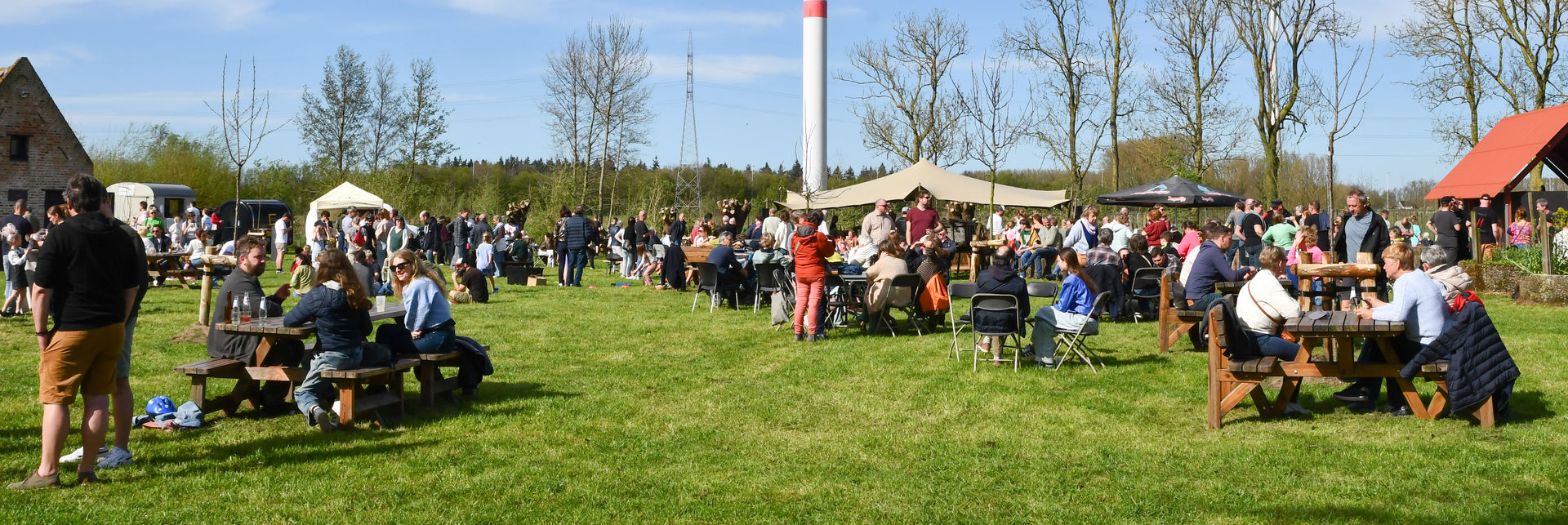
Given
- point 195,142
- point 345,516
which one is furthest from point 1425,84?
point 195,142

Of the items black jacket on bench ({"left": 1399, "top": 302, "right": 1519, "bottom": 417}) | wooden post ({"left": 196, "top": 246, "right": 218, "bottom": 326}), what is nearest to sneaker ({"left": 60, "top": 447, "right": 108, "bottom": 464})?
wooden post ({"left": 196, "top": 246, "right": 218, "bottom": 326})

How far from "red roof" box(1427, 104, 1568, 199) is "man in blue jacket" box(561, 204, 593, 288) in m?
15.3

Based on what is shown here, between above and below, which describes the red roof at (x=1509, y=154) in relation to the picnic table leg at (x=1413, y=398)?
above

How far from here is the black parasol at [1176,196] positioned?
67.6 feet

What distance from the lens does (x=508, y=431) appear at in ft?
22.2

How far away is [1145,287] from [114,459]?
9826 millimetres

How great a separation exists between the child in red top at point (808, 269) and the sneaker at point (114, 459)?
6.23m

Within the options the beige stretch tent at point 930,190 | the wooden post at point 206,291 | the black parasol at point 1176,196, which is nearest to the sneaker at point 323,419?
the wooden post at point 206,291

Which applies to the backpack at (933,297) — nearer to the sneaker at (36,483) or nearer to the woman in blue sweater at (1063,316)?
the woman in blue sweater at (1063,316)

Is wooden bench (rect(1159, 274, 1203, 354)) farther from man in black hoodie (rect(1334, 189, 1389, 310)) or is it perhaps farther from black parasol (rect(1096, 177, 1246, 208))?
black parasol (rect(1096, 177, 1246, 208))

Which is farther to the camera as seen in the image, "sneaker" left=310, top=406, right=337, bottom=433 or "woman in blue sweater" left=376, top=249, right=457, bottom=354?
"woman in blue sweater" left=376, top=249, right=457, bottom=354

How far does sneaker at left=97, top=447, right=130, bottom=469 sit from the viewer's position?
570 centimetres

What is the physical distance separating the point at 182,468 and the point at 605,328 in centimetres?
685

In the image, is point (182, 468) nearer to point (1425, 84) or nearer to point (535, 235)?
point (535, 235)
